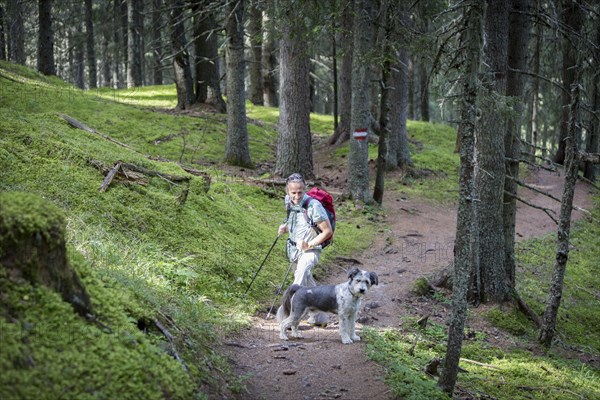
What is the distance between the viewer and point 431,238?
1395cm

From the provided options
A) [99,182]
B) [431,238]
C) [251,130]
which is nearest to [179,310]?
[99,182]

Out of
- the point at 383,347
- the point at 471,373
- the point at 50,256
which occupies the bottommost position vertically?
the point at 471,373

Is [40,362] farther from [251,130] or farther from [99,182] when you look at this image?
[251,130]

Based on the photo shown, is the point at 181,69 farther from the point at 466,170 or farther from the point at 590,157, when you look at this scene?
the point at 466,170

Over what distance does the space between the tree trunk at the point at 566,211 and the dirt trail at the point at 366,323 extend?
5.51ft

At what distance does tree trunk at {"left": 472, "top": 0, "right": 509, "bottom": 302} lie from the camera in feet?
29.7

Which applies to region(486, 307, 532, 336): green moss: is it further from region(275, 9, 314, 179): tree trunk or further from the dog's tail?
region(275, 9, 314, 179): tree trunk

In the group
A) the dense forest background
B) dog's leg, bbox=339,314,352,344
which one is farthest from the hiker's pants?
the dense forest background

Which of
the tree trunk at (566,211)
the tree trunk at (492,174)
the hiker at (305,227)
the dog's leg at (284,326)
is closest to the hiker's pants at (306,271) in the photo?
the hiker at (305,227)

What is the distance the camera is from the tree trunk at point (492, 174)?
29.7 feet

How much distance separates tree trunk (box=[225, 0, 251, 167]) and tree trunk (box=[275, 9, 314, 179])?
118 cm

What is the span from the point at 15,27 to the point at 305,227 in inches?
1132

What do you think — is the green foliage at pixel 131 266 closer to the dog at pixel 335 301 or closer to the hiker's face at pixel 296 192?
the dog at pixel 335 301

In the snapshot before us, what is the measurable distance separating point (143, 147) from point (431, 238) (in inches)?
352
